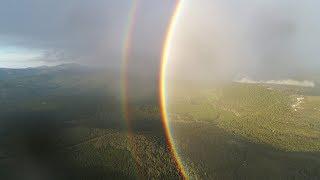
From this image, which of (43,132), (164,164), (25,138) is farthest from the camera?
(43,132)

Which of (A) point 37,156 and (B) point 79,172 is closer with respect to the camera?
(B) point 79,172

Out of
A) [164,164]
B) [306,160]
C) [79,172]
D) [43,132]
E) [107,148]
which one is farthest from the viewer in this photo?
[43,132]

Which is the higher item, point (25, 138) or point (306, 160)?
point (25, 138)

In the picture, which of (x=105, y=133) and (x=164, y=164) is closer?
(x=164, y=164)

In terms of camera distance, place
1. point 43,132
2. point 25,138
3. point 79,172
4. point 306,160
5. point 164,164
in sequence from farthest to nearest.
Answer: point 43,132, point 25,138, point 306,160, point 164,164, point 79,172

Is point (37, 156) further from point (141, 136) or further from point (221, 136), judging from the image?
point (221, 136)

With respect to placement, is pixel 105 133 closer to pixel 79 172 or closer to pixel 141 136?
pixel 141 136

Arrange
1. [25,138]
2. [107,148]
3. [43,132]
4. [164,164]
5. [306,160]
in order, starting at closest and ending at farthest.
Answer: [164,164] < [107,148] < [306,160] < [25,138] < [43,132]

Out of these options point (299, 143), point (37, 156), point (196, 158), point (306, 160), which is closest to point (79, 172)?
point (37, 156)

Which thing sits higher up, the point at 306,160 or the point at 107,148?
the point at 107,148

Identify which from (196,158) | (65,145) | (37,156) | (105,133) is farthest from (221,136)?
(37,156)
